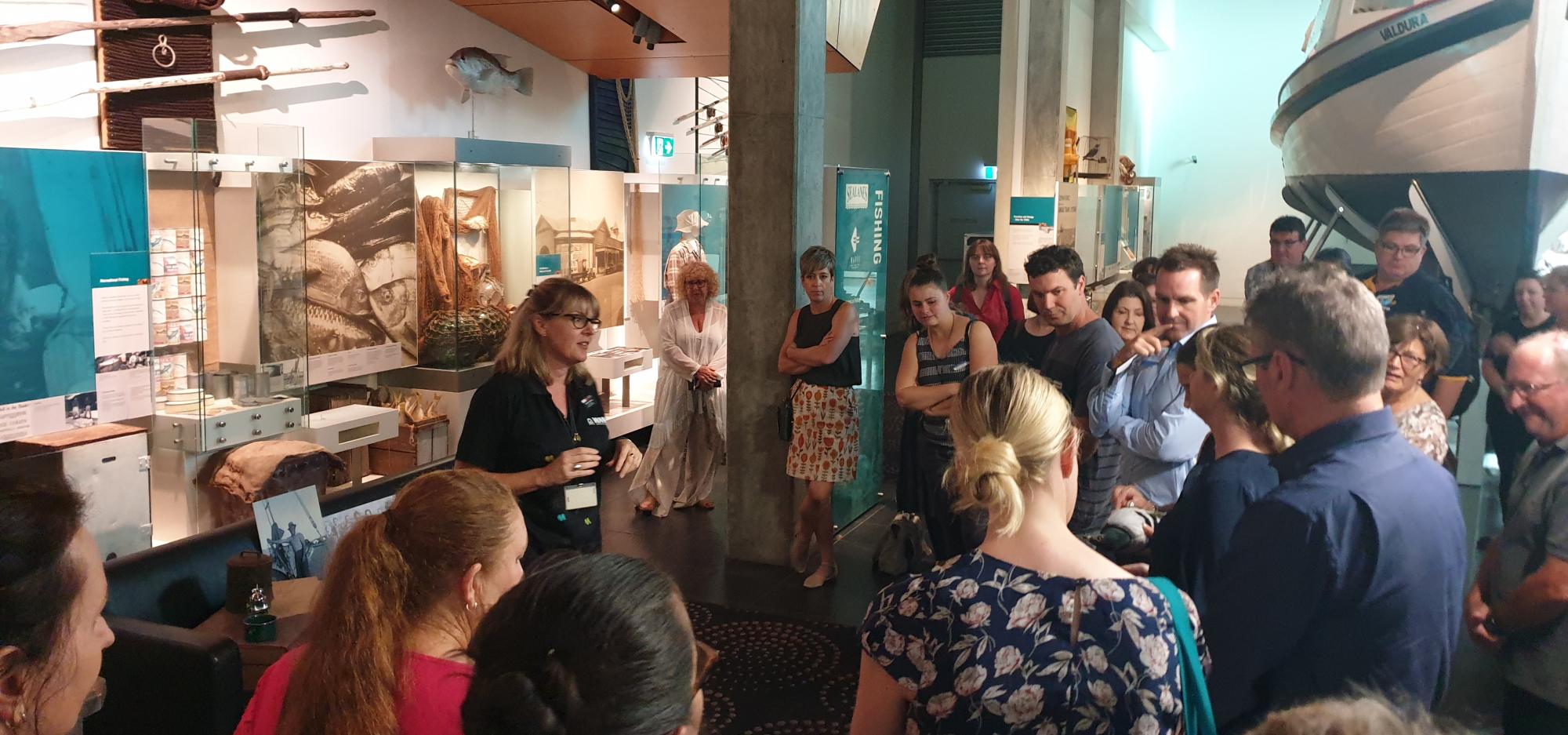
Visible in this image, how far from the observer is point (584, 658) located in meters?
1.09

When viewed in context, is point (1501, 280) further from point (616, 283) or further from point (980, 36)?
point (980, 36)

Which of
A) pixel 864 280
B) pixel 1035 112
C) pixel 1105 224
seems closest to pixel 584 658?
pixel 864 280

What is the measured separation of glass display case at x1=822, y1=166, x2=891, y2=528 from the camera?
6.05m

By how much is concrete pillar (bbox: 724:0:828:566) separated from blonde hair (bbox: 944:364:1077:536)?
12.1ft

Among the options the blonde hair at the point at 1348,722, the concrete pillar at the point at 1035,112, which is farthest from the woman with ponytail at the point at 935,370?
the concrete pillar at the point at 1035,112

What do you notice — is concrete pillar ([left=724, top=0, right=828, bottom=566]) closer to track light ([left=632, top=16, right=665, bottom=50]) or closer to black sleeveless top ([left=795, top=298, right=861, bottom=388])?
black sleeveless top ([left=795, top=298, right=861, bottom=388])

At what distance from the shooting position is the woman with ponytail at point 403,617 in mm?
1457

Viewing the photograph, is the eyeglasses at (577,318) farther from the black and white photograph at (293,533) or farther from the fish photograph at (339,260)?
the fish photograph at (339,260)

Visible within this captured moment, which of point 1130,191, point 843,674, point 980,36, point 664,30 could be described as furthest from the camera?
point 980,36

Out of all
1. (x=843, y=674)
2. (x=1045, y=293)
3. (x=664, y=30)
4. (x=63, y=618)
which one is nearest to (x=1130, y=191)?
(x=664, y=30)

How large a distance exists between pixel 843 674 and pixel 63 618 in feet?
10.4

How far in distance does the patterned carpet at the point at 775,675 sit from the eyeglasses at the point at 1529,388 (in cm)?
224

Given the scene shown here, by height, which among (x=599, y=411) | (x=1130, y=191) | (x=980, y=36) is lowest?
(x=599, y=411)

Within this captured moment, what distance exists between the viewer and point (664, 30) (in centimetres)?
802
